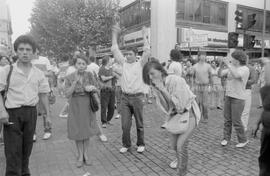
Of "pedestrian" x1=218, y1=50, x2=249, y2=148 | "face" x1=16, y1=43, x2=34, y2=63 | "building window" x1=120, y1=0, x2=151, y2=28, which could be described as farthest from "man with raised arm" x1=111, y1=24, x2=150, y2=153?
"building window" x1=120, y1=0, x2=151, y2=28

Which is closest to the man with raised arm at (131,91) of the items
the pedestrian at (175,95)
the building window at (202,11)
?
the pedestrian at (175,95)

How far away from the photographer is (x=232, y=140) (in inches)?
222

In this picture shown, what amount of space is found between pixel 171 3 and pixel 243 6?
10022 mm

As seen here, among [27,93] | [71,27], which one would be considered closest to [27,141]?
[27,93]

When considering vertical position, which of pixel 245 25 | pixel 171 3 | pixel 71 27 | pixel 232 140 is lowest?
pixel 232 140

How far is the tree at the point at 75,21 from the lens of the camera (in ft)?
76.5

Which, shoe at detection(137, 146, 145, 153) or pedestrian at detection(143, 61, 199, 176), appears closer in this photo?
pedestrian at detection(143, 61, 199, 176)

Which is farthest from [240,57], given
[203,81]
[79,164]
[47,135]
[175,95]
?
[47,135]

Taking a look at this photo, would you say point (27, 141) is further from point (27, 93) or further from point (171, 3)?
point (171, 3)

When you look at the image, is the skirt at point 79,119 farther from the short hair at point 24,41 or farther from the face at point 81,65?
the short hair at point 24,41

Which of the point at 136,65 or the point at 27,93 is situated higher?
the point at 136,65

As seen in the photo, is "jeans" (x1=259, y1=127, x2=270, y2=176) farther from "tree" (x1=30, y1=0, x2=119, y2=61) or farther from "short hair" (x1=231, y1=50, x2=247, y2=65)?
"tree" (x1=30, y1=0, x2=119, y2=61)

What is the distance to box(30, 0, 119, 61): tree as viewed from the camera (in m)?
23.3

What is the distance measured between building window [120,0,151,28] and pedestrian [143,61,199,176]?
73.4 ft
